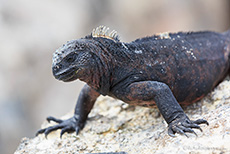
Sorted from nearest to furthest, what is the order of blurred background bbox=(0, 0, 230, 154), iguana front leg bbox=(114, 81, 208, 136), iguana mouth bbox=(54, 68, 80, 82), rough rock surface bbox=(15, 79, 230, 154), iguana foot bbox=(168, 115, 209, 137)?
1. rough rock surface bbox=(15, 79, 230, 154)
2. iguana foot bbox=(168, 115, 209, 137)
3. iguana front leg bbox=(114, 81, 208, 136)
4. iguana mouth bbox=(54, 68, 80, 82)
5. blurred background bbox=(0, 0, 230, 154)

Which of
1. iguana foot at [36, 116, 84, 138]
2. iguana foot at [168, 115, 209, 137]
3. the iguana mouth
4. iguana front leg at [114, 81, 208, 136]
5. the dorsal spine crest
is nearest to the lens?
iguana foot at [168, 115, 209, 137]

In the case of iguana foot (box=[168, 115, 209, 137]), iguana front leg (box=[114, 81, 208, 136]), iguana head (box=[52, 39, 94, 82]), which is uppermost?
iguana head (box=[52, 39, 94, 82])

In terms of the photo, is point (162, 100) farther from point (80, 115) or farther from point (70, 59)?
point (80, 115)

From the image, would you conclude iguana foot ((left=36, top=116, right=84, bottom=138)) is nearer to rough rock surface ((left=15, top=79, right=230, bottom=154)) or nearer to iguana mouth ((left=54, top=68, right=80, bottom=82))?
rough rock surface ((left=15, top=79, right=230, bottom=154))

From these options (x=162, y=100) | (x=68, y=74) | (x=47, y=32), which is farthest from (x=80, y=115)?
(x=47, y=32)

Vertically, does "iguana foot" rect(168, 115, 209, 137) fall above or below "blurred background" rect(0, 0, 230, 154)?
below

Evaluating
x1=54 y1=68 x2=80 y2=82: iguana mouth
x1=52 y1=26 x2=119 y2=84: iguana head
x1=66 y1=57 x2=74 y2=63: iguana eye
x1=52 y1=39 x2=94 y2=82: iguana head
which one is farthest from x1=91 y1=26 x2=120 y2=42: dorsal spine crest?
x1=54 y1=68 x2=80 y2=82: iguana mouth

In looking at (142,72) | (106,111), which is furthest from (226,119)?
(106,111)

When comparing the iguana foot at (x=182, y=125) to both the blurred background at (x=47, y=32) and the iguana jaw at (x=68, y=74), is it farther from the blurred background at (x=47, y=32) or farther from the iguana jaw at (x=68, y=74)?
the blurred background at (x=47, y=32)
